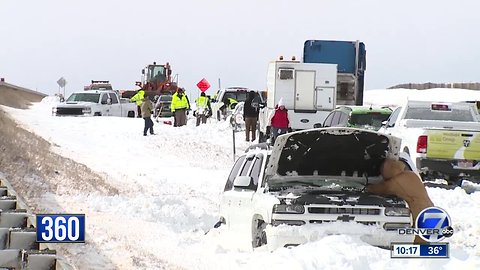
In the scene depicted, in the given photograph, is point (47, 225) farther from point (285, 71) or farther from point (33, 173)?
point (285, 71)

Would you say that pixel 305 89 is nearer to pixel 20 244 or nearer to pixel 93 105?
pixel 93 105

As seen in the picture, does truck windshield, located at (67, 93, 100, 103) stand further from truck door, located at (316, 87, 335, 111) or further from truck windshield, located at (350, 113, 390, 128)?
truck windshield, located at (350, 113, 390, 128)

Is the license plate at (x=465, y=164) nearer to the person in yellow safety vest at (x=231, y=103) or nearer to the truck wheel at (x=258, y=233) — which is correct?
the truck wheel at (x=258, y=233)

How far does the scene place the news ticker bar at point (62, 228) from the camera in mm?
6734

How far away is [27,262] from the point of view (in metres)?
7.09

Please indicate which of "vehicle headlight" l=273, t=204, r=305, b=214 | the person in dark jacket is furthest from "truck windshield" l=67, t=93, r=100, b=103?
"vehicle headlight" l=273, t=204, r=305, b=214

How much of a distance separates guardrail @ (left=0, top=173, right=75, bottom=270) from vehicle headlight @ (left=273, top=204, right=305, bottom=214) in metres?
2.28

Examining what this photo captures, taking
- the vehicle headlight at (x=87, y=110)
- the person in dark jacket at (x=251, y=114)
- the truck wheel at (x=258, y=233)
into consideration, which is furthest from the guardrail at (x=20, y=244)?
the vehicle headlight at (x=87, y=110)

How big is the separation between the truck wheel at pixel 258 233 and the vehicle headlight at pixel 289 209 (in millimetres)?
419

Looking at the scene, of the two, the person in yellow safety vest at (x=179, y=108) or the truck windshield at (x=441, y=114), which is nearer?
the truck windshield at (x=441, y=114)

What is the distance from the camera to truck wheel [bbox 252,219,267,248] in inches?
352

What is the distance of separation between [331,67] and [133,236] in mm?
17297

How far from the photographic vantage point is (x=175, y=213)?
1304 cm

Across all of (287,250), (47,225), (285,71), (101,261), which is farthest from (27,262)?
(285,71)
